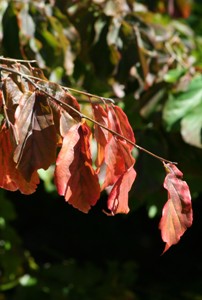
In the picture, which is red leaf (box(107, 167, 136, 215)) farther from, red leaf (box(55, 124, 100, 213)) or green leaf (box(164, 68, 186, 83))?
green leaf (box(164, 68, 186, 83))

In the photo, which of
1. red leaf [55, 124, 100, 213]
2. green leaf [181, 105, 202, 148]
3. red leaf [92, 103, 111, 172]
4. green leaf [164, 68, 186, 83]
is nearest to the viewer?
red leaf [55, 124, 100, 213]

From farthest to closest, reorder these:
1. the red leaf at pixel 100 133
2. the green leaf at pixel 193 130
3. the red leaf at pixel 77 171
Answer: the green leaf at pixel 193 130, the red leaf at pixel 100 133, the red leaf at pixel 77 171

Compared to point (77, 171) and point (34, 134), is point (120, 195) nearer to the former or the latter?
point (77, 171)

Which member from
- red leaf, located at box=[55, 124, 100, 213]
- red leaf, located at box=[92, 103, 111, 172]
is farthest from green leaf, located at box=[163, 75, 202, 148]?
red leaf, located at box=[55, 124, 100, 213]

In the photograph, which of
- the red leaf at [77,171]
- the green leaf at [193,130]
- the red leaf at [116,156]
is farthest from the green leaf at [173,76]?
the red leaf at [77,171]

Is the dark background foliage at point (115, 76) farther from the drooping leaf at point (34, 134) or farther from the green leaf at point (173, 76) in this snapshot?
the drooping leaf at point (34, 134)

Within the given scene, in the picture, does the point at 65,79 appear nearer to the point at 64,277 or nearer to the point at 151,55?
the point at 151,55
